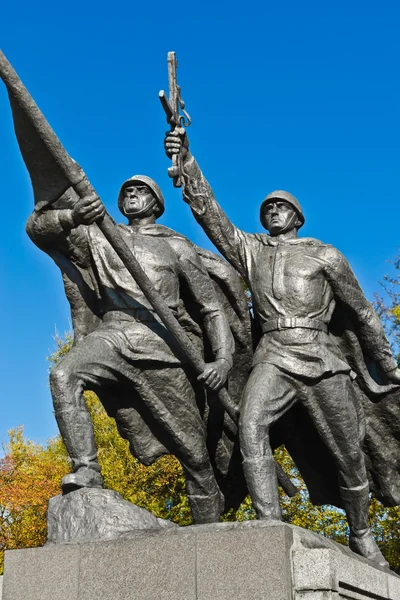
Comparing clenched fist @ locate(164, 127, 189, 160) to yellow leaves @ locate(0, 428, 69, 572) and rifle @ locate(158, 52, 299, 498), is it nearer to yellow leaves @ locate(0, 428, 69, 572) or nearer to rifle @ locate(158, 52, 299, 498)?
rifle @ locate(158, 52, 299, 498)

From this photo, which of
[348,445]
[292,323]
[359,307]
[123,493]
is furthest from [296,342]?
[123,493]

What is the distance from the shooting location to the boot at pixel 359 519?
746 centimetres

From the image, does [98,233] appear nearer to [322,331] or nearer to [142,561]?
[322,331]

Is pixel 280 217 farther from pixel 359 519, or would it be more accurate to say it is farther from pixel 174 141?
pixel 359 519

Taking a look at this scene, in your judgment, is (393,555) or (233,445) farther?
(393,555)

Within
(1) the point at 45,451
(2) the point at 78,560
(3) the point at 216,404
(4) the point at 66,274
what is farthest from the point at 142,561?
(1) the point at 45,451

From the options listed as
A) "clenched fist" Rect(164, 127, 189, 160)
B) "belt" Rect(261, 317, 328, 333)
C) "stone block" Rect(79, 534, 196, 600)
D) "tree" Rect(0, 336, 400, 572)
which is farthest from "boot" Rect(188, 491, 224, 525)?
"tree" Rect(0, 336, 400, 572)

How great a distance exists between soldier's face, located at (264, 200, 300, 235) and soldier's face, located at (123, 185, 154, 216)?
105cm

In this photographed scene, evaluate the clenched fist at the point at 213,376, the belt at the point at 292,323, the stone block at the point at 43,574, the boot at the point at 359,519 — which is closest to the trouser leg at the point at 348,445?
the boot at the point at 359,519

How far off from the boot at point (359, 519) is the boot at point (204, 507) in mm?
1069

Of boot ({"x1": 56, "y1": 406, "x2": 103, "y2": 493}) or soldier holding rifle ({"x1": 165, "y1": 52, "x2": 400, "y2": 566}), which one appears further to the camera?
soldier holding rifle ({"x1": 165, "y1": 52, "x2": 400, "y2": 566})

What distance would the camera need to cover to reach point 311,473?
7941mm

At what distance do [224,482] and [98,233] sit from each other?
8.25 feet

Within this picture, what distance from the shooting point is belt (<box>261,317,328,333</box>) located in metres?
7.31
